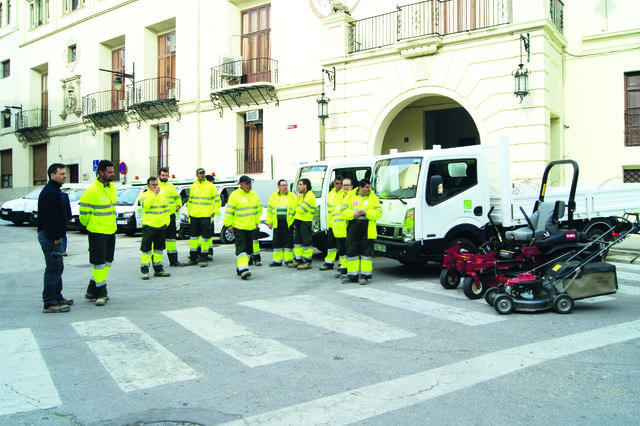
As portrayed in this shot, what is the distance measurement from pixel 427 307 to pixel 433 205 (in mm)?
2490

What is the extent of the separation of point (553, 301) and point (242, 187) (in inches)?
228

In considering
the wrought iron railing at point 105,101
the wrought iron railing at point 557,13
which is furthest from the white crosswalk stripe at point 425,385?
the wrought iron railing at point 105,101

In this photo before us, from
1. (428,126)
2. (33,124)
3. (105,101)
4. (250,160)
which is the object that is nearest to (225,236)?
(250,160)

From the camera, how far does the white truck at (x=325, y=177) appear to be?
11.5 meters

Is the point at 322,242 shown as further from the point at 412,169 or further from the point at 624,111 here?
the point at 624,111

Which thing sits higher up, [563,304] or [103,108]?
[103,108]

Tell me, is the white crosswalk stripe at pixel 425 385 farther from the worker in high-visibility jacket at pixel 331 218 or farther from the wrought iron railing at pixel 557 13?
the wrought iron railing at pixel 557 13

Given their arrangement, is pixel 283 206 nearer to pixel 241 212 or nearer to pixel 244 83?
pixel 241 212

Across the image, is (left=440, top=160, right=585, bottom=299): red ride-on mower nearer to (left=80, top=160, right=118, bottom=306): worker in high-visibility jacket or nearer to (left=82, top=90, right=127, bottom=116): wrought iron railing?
(left=80, top=160, right=118, bottom=306): worker in high-visibility jacket

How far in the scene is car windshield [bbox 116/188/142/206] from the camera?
1889 centimetres

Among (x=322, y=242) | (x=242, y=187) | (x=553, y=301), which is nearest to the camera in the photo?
(x=553, y=301)

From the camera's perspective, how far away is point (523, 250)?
7.52m

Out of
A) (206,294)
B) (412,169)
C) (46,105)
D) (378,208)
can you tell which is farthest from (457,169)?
(46,105)

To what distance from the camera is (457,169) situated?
31.9 feet
